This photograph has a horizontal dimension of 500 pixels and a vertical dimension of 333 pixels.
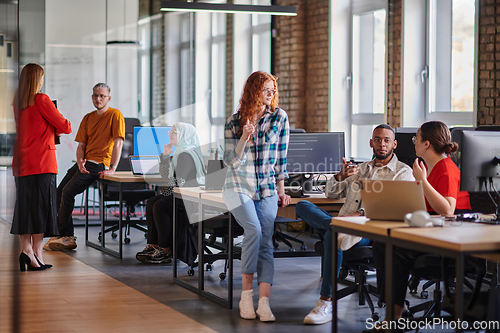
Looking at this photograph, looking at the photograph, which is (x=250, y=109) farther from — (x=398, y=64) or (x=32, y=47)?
(x=398, y=64)

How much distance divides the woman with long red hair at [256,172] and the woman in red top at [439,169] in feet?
2.54

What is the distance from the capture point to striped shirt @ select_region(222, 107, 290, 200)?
329 cm

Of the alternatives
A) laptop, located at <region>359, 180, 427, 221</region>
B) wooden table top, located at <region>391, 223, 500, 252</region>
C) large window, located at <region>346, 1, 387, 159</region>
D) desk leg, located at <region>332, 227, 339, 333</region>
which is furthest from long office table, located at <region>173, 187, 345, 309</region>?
large window, located at <region>346, 1, 387, 159</region>

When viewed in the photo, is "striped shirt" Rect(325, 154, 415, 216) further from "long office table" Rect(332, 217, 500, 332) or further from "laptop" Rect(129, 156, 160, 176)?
"laptop" Rect(129, 156, 160, 176)

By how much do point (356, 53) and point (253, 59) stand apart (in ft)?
6.34

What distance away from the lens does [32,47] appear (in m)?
0.97

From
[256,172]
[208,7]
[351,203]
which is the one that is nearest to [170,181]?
[256,172]

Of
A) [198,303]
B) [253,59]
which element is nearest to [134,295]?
[198,303]

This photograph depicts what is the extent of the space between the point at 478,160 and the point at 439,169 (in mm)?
280

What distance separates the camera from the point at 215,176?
3809 millimetres

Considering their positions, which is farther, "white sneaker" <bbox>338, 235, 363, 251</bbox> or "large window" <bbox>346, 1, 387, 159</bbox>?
"large window" <bbox>346, 1, 387, 159</bbox>

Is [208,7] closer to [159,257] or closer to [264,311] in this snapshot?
[159,257]

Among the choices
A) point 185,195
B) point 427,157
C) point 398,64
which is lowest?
point 185,195

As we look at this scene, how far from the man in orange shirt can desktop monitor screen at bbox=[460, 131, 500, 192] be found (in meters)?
3.53
